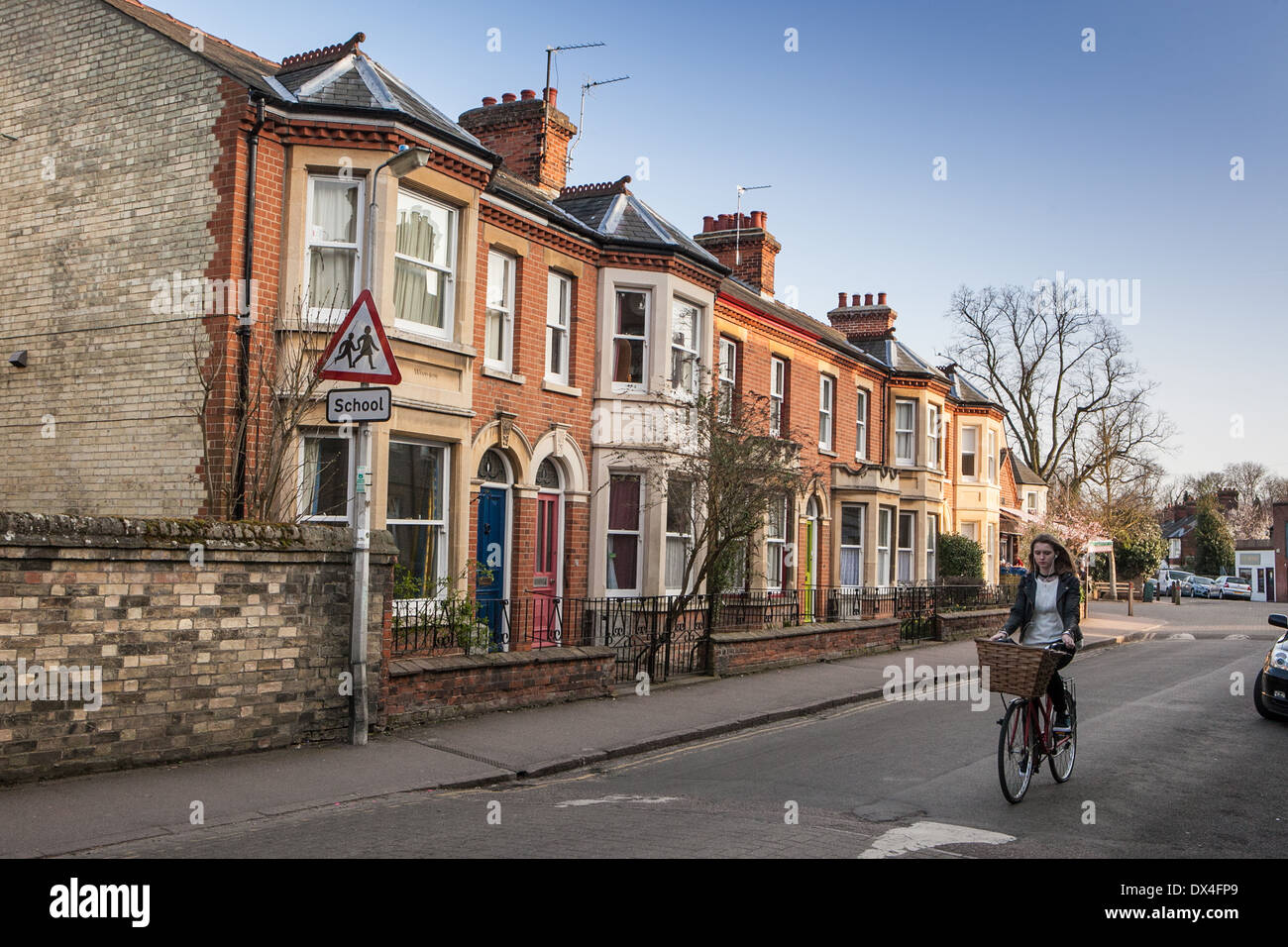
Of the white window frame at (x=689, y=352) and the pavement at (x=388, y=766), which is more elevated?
the white window frame at (x=689, y=352)

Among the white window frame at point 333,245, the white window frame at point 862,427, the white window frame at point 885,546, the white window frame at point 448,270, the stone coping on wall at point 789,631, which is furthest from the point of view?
the white window frame at point 885,546

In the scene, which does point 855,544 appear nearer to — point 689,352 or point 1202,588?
point 689,352

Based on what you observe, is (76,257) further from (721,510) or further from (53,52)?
(721,510)

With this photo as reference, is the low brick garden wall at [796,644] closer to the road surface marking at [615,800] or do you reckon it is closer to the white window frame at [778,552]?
the white window frame at [778,552]

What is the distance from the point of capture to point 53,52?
14.3 meters

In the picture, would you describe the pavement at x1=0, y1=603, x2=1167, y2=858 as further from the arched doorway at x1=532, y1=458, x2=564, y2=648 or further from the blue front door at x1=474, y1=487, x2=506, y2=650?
the arched doorway at x1=532, y1=458, x2=564, y2=648

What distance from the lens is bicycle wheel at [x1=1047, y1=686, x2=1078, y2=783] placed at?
27.9 ft

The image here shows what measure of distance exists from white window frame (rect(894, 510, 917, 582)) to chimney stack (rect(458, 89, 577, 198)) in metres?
14.6

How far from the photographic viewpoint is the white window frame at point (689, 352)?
18.9 meters

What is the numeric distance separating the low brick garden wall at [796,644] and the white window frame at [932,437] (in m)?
10.3

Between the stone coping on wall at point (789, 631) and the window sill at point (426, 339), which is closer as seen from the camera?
the window sill at point (426, 339)

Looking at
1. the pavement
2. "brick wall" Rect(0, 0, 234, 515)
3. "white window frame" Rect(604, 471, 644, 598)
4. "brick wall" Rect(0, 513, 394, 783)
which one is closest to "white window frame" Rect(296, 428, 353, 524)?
"brick wall" Rect(0, 0, 234, 515)

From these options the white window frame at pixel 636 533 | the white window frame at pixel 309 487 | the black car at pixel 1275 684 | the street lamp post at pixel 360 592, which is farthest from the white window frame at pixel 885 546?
the street lamp post at pixel 360 592
